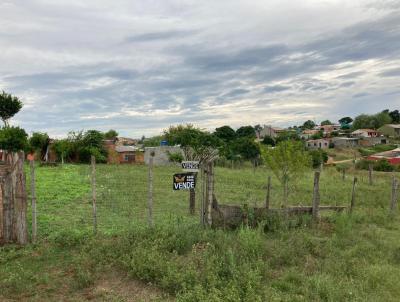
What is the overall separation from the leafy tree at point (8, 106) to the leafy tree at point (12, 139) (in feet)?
41.8

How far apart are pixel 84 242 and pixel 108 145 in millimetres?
35143

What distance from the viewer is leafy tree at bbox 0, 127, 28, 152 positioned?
27125mm

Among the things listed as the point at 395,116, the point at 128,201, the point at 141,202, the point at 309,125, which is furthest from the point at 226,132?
the point at 309,125

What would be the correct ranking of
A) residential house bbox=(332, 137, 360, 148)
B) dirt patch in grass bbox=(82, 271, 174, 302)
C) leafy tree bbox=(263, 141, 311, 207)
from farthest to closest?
residential house bbox=(332, 137, 360, 148)
leafy tree bbox=(263, 141, 311, 207)
dirt patch in grass bbox=(82, 271, 174, 302)

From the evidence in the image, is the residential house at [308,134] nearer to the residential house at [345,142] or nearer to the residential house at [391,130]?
the residential house at [345,142]

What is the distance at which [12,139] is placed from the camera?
27.5 metres

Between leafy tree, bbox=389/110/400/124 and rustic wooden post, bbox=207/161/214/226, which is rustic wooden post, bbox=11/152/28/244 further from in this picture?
leafy tree, bbox=389/110/400/124

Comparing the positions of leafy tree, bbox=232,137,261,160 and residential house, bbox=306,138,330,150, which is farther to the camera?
residential house, bbox=306,138,330,150

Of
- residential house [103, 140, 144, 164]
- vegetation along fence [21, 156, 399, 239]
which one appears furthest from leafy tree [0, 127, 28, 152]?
vegetation along fence [21, 156, 399, 239]

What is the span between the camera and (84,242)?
6.79 meters

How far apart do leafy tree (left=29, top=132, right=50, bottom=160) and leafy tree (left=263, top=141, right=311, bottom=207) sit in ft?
97.1

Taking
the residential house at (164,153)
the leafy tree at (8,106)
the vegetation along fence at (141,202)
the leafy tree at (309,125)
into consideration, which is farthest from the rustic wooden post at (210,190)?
the leafy tree at (309,125)

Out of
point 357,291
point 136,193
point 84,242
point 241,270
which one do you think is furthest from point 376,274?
point 136,193

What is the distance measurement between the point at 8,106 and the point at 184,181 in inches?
1532
